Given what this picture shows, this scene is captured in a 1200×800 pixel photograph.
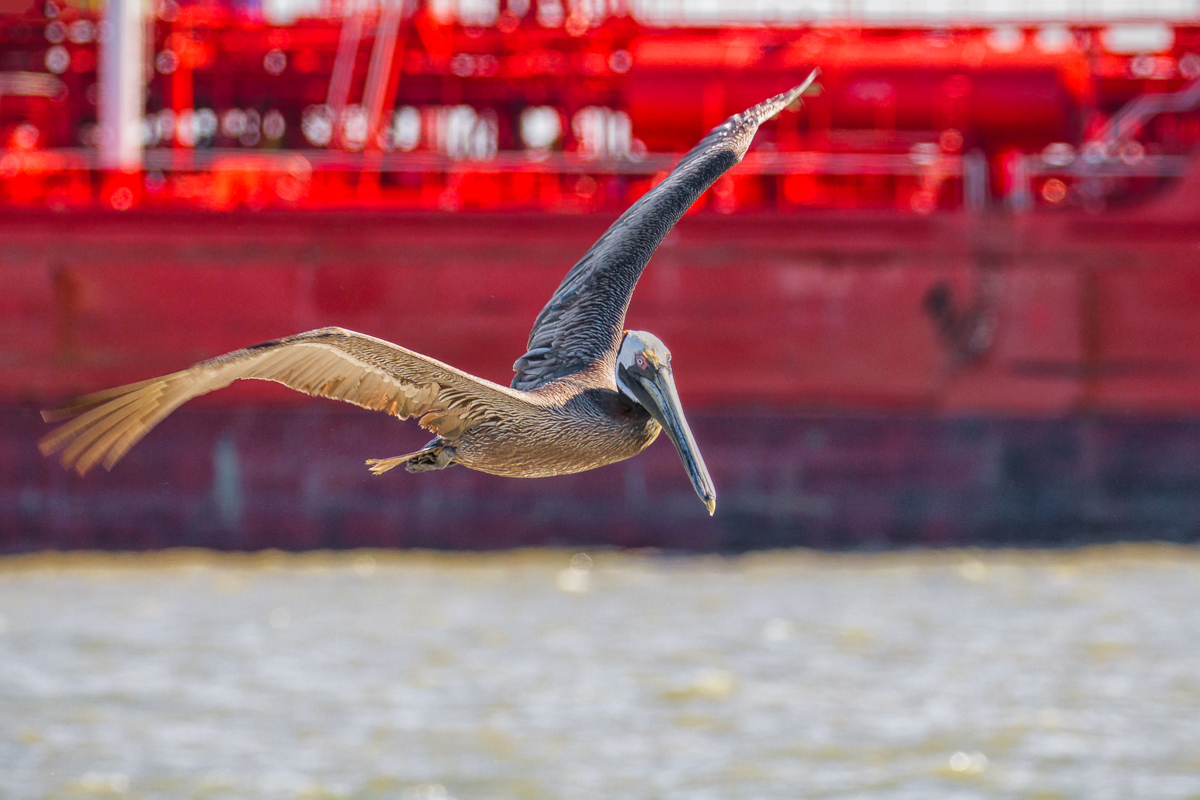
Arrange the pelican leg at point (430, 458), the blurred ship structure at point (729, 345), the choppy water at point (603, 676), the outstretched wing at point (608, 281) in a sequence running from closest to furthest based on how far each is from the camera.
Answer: the pelican leg at point (430, 458), the outstretched wing at point (608, 281), the choppy water at point (603, 676), the blurred ship structure at point (729, 345)

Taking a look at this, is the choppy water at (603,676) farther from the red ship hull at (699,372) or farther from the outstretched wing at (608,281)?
the outstretched wing at (608,281)

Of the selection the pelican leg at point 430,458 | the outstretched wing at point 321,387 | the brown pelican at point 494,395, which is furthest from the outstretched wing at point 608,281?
the outstretched wing at point 321,387

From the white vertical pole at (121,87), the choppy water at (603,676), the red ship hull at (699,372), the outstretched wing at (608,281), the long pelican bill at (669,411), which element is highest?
the white vertical pole at (121,87)

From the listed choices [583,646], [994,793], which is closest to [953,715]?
[994,793]

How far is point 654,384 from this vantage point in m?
5.35

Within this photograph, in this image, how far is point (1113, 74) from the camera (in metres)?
26.8

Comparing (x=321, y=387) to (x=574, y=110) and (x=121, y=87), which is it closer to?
(x=121, y=87)

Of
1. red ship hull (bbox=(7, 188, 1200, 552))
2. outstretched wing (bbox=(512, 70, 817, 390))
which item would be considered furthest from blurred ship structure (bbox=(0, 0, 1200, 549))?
outstretched wing (bbox=(512, 70, 817, 390))

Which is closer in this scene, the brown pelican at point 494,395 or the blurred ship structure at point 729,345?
the brown pelican at point 494,395

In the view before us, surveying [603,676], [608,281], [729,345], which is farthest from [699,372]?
[608,281]

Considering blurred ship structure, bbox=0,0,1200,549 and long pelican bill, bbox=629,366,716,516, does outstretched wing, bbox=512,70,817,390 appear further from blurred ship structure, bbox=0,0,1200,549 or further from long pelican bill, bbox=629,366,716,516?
blurred ship structure, bbox=0,0,1200,549

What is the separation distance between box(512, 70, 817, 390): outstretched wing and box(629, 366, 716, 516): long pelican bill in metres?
0.61

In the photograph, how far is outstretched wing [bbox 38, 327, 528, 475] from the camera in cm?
480

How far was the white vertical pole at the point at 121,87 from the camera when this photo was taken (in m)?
23.0
